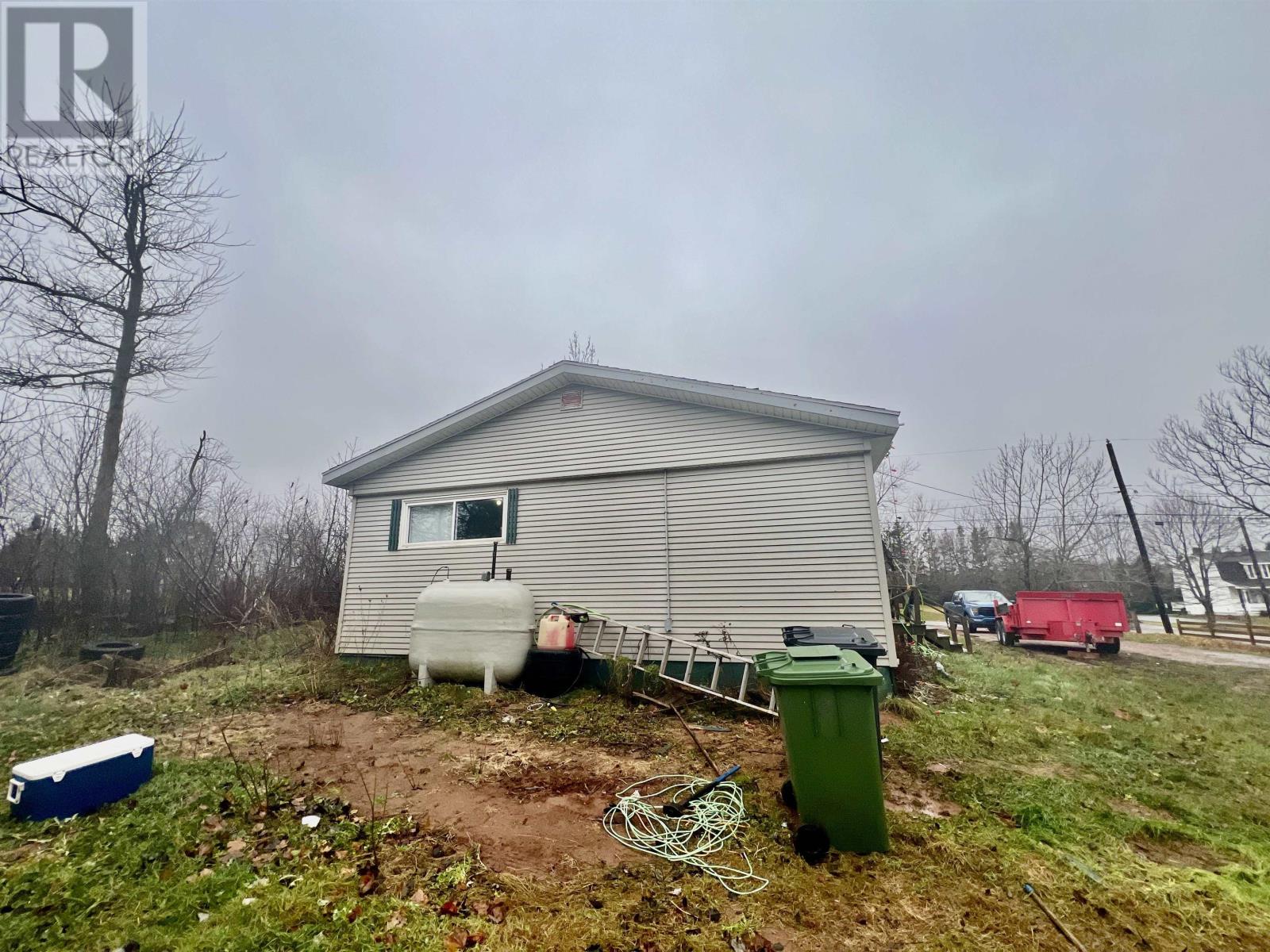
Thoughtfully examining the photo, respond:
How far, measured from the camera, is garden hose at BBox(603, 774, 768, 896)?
2707mm

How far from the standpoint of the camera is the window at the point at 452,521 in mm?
8625

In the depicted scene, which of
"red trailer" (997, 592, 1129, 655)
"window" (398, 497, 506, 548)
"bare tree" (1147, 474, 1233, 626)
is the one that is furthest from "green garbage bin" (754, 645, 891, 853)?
"bare tree" (1147, 474, 1233, 626)

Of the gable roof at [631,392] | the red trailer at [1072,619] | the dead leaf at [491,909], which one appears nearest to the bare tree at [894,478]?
the red trailer at [1072,619]

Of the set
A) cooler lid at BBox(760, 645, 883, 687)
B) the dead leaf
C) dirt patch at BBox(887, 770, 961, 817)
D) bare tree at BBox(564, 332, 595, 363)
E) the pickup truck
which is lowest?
the pickup truck

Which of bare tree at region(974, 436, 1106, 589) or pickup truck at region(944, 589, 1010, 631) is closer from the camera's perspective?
pickup truck at region(944, 589, 1010, 631)

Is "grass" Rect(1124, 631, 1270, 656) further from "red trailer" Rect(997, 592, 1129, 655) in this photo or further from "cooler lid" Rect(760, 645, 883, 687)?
"cooler lid" Rect(760, 645, 883, 687)

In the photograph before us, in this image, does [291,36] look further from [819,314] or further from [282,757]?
[819,314]

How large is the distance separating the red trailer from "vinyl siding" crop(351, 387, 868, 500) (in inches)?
411

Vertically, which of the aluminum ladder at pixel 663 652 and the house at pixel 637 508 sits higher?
the house at pixel 637 508

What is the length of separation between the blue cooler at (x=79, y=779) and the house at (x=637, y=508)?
16.0 feet

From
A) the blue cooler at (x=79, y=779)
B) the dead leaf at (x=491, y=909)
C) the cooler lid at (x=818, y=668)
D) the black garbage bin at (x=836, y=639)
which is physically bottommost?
the dead leaf at (x=491, y=909)

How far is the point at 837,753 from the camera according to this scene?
Result: 2.88m

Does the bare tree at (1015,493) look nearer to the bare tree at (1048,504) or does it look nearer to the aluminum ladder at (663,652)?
the bare tree at (1048,504)

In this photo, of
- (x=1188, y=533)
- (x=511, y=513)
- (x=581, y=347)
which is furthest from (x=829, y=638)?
(x=1188, y=533)
